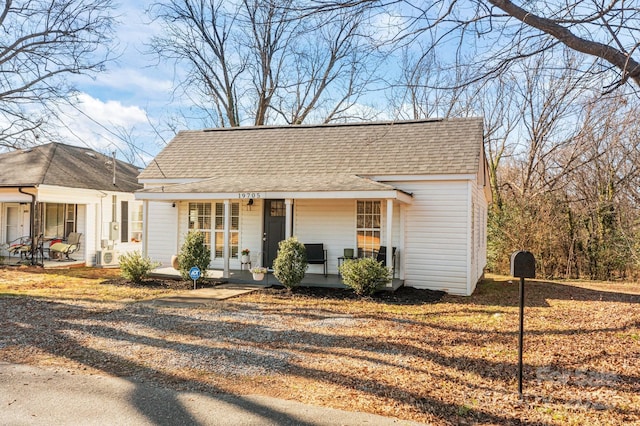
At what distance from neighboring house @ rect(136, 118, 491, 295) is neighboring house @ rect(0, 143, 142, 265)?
4.07 meters

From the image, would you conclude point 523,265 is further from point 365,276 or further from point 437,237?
point 437,237

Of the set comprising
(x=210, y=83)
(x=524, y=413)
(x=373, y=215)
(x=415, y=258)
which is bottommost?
(x=524, y=413)

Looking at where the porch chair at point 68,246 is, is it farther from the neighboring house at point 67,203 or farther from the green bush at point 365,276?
the green bush at point 365,276

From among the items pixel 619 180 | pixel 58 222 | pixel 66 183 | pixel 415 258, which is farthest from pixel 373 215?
pixel 58 222

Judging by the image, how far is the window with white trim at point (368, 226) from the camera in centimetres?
1265

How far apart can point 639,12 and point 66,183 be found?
17.2 m

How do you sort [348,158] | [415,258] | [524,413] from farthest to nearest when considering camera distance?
1. [348,158]
2. [415,258]
3. [524,413]

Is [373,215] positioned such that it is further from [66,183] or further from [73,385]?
[66,183]

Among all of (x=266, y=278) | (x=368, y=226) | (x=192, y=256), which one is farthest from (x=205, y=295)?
(x=368, y=226)

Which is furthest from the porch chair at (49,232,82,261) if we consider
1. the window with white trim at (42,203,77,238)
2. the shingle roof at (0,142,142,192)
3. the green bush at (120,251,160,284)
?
the green bush at (120,251,160,284)

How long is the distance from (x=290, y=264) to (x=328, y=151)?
15.6ft

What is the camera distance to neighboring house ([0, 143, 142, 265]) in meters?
16.1

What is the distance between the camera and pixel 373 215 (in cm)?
1267

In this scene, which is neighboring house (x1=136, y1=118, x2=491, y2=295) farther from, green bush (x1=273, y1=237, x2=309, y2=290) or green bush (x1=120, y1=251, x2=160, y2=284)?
green bush (x1=120, y1=251, x2=160, y2=284)
